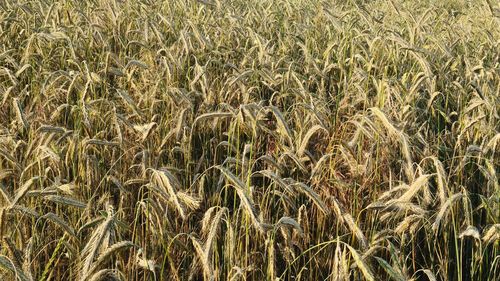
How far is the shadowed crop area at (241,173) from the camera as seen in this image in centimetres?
158

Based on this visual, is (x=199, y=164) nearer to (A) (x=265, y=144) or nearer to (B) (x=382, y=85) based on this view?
(A) (x=265, y=144)

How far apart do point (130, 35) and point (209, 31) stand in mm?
546

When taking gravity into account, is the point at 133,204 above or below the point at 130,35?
below

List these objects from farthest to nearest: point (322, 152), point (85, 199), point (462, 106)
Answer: point (462, 106)
point (322, 152)
point (85, 199)

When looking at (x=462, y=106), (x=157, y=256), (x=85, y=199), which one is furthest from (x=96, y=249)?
(x=462, y=106)

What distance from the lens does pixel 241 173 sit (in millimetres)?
1998

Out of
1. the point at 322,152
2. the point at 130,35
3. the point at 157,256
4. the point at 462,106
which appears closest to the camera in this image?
the point at 157,256

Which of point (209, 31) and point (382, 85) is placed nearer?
point (382, 85)

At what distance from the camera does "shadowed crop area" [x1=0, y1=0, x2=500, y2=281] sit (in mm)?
1582

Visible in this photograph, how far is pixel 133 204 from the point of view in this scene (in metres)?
2.05

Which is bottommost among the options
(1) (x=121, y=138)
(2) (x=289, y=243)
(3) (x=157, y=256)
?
(3) (x=157, y=256)

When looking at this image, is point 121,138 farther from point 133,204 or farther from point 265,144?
point 265,144

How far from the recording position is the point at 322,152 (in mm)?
A: 2389

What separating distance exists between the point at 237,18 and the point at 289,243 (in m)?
2.44
